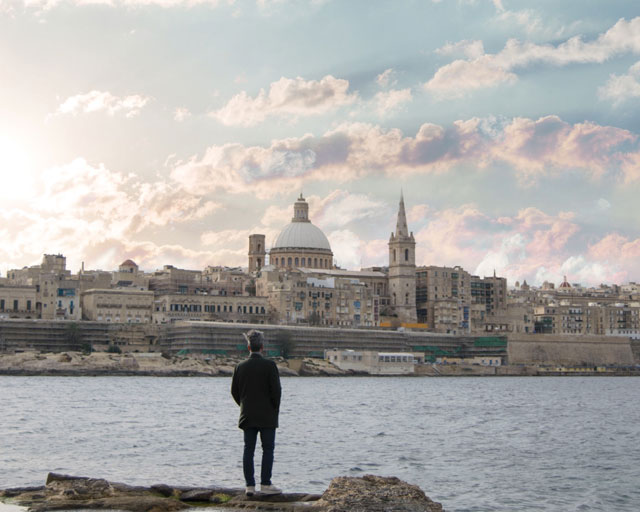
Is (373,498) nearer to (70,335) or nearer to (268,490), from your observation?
(268,490)

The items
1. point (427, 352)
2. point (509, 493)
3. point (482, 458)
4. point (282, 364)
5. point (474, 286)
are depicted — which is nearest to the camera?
point (509, 493)

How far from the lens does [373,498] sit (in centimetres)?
1373

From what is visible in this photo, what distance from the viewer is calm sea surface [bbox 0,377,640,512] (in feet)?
73.5

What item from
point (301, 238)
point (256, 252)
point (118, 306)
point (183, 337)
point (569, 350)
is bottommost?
point (569, 350)

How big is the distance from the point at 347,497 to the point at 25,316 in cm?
10512

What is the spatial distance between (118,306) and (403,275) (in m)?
40.1

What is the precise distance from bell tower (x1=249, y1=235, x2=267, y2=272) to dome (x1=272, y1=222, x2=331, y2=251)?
4.45m

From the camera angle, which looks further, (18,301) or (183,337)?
(18,301)

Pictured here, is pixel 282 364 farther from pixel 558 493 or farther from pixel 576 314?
pixel 558 493

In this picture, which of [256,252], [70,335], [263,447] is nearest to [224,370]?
[70,335]

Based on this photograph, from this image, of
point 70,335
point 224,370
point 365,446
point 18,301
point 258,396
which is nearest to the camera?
point 258,396

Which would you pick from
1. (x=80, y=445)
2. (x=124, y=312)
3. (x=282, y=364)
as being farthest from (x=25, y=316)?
(x=80, y=445)

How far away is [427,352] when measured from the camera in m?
122

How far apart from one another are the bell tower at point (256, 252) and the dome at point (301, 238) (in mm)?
4454
